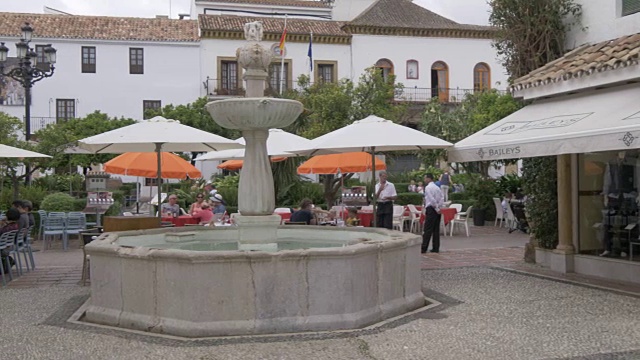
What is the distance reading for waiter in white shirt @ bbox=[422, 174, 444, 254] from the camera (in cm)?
1282

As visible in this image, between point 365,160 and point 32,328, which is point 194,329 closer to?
point 32,328

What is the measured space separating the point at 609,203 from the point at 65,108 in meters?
31.5

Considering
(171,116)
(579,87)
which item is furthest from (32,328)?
(171,116)

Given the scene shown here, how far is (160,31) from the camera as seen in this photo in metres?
37.4

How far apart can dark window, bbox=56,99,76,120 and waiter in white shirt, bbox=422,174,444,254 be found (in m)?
27.7

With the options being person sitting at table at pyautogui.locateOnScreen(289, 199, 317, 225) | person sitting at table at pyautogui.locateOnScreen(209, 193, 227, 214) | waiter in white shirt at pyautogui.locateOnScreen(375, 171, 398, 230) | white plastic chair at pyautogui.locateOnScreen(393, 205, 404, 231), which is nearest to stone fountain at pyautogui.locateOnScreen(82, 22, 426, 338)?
person sitting at table at pyautogui.locateOnScreen(289, 199, 317, 225)

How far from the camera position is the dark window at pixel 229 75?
37031 millimetres

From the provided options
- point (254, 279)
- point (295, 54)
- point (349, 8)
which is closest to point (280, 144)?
point (254, 279)

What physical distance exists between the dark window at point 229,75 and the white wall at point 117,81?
4.51ft

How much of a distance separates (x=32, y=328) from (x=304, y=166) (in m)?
9.55

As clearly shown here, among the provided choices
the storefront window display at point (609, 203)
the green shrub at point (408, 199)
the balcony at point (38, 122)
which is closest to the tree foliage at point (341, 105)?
the green shrub at point (408, 199)

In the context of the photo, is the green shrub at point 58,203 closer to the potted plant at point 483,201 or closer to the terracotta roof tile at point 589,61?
the terracotta roof tile at point 589,61

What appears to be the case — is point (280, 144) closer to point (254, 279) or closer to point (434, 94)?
point (254, 279)

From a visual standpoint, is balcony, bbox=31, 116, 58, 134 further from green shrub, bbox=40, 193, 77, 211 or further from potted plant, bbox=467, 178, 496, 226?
potted plant, bbox=467, 178, 496, 226
